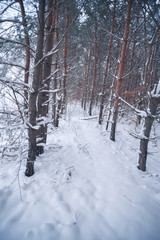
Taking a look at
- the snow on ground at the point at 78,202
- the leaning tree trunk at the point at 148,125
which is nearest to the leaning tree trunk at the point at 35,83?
the snow on ground at the point at 78,202

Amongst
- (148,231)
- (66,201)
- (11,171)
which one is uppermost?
(11,171)

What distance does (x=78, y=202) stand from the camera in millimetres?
2193

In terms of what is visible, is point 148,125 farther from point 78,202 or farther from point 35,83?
point 35,83

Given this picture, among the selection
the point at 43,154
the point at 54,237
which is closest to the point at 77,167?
the point at 43,154

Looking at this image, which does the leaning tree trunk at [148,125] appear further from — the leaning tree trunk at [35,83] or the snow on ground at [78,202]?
the leaning tree trunk at [35,83]

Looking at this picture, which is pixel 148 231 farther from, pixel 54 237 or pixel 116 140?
pixel 116 140

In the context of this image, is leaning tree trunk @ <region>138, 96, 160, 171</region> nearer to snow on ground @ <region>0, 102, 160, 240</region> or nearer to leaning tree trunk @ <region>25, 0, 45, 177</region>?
snow on ground @ <region>0, 102, 160, 240</region>

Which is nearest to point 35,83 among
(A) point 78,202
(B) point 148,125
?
(A) point 78,202

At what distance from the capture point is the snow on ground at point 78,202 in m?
1.73

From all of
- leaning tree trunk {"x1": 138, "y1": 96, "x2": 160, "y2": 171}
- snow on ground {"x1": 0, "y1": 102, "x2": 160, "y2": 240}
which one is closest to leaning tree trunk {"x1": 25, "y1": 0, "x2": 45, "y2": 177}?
snow on ground {"x1": 0, "y1": 102, "x2": 160, "y2": 240}

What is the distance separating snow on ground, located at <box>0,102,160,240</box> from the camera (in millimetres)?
1731

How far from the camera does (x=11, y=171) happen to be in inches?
108

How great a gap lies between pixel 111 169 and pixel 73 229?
2.01 m

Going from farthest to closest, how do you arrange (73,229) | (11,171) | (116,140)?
1. (116,140)
2. (11,171)
3. (73,229)
